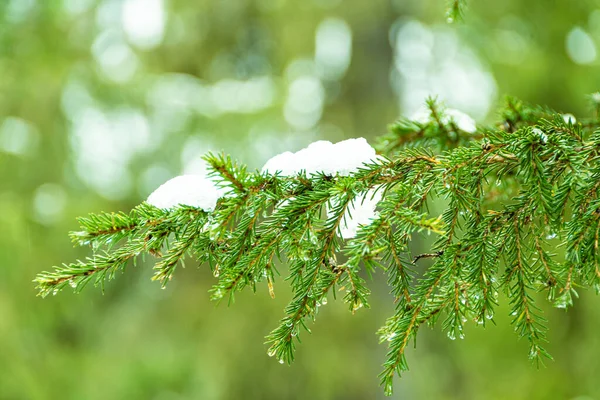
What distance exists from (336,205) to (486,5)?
17.2ft

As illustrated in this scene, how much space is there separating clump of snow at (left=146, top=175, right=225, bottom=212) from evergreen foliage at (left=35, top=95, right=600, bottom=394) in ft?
0.07

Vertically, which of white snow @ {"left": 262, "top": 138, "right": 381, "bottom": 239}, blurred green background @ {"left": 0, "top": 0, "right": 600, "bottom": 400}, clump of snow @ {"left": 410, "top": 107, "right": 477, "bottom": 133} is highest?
blurred green background @ {"left": 0, "top": 0, "right": 600, "bottom": 400}

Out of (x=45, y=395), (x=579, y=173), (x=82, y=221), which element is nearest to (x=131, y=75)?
(x=45, y=395)

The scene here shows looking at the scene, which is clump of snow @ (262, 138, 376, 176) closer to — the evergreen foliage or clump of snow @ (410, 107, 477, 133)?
the evergreen foliage

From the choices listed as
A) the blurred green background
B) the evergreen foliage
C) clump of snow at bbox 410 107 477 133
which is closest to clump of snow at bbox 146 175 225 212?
the evergreen foliage

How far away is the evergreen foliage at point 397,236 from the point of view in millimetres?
959

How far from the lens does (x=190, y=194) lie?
1.04 m

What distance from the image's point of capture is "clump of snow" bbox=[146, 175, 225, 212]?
3.34 feet

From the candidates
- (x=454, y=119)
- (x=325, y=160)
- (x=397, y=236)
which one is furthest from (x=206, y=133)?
(x=397, y=236)

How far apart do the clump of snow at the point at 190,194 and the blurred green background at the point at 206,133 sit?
3.83 m

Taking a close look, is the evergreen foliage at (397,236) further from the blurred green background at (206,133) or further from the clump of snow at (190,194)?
the blurred green background at (206,133)

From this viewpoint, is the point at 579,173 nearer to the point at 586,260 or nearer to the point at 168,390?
the point at 586,260

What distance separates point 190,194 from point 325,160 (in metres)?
0.26

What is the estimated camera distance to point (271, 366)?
17.9ft
